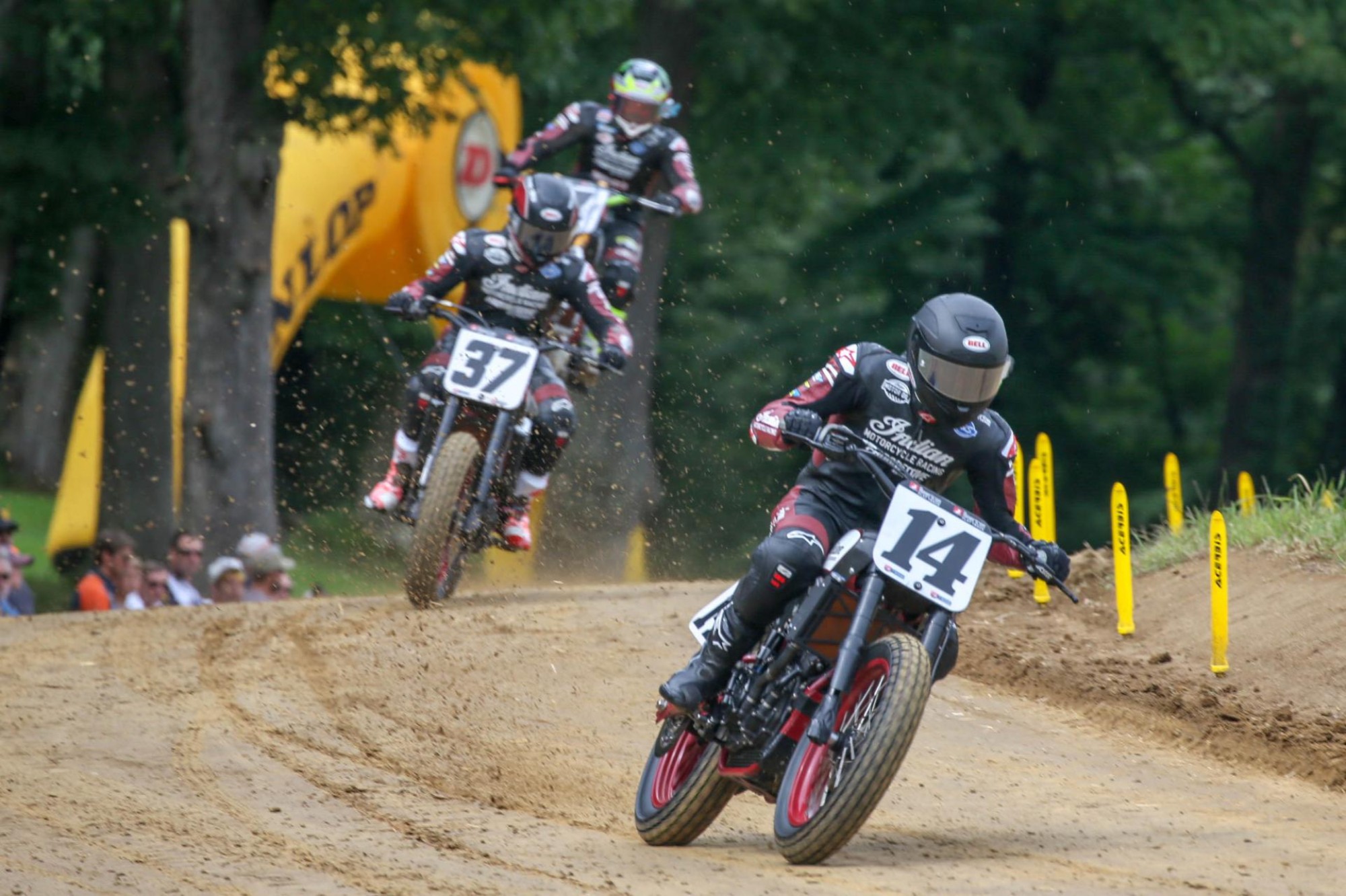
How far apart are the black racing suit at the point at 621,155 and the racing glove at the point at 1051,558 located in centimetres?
788

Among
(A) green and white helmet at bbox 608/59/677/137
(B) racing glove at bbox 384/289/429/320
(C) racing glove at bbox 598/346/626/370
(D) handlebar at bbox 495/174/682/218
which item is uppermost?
(A) green and white helmet at bbox 608/59/677/137

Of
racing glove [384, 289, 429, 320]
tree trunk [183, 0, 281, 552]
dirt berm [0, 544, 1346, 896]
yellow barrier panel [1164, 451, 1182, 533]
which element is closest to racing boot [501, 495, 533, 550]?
dirt berm [0, 544, 1346, 896]

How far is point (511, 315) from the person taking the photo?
1195 centimetres

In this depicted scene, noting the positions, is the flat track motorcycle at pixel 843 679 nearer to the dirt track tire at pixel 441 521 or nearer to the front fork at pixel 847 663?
the front fork at pixel 847 663

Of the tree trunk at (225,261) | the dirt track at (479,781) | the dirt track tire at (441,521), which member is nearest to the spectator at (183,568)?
the tree trunk at (225,261)

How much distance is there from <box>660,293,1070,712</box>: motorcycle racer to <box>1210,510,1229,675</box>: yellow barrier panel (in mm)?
2325

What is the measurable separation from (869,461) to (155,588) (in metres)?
8.31

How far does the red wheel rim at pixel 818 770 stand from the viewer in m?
6.40

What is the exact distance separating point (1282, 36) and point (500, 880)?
65.0 ft

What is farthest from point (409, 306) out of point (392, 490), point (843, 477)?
point (843, 477)

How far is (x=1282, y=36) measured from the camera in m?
23.3

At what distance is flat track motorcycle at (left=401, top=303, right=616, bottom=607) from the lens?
1091cm

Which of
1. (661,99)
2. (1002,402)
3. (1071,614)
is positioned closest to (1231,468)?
(1002,402)

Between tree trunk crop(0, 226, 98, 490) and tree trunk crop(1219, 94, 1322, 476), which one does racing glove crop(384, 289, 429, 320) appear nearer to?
tree trunk crop(0, 226, 98, 490)
